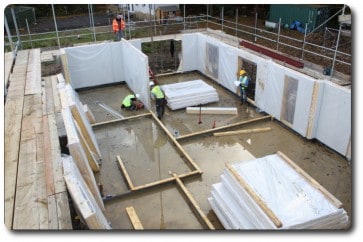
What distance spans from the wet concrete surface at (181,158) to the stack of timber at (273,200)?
90cm

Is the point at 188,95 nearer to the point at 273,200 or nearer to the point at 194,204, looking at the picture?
the point at 194,204

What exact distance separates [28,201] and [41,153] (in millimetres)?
1215

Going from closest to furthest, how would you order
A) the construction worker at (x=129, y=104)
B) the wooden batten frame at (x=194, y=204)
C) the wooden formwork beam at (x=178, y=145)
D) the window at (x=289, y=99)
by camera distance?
the wooden batten frame at (x=194, y=204) < the wooden formwork beam at (x=178, y=145) < the window at (x=289, y=99) < the construction worker at (x=129, y=104)

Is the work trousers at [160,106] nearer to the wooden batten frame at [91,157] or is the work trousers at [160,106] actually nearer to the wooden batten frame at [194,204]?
the wooden batten frame at [91,157]

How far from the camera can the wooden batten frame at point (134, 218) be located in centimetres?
745

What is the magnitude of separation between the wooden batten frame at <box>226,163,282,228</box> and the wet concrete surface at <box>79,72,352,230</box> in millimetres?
1390

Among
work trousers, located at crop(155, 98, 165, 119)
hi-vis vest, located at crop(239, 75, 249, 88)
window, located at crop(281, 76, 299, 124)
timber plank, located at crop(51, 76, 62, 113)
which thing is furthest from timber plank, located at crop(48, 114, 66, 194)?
hi-vis vest, located at crop(239, 75, 249, 88)

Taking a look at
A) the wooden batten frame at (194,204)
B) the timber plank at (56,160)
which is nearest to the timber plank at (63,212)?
the timber plank at (56,160)

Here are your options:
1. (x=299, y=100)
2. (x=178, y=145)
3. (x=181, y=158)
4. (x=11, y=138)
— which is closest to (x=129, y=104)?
→ (x=178, y=145)

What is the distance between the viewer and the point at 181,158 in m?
10.0

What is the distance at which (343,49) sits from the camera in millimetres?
19031

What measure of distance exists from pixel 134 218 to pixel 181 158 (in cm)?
281

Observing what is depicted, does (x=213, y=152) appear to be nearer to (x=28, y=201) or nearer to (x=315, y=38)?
(x=28, y=201)

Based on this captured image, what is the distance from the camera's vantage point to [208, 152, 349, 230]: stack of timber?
618 centimetres
